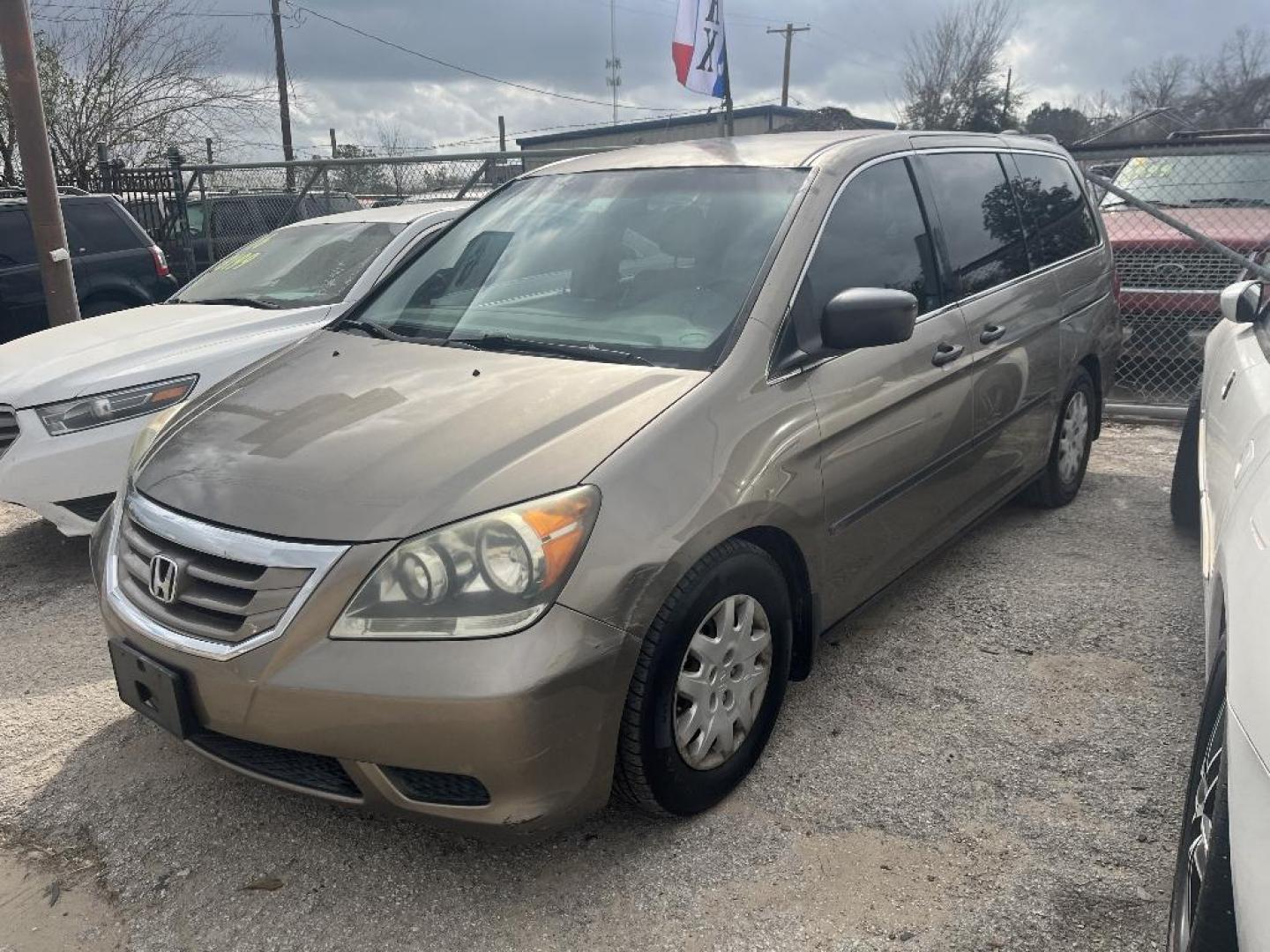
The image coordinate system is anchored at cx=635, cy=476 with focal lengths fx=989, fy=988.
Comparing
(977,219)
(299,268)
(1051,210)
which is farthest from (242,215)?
(977,219)

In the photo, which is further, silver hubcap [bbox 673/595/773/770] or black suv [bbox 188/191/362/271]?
black suv [bbox 188/191/362/271]

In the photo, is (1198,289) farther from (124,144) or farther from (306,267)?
(124,144)

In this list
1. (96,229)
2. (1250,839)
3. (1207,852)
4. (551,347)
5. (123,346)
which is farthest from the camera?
(96,229)

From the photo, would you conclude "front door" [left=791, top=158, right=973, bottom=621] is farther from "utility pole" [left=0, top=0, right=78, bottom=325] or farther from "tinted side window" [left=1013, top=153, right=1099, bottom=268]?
"utility pole" [left=0, top=0, right=78, bottom=325]

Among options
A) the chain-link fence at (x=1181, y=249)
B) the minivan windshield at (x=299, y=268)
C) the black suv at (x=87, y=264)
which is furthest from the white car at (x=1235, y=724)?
the black suv at (x=87, y=264)

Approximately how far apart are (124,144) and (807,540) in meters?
17.2

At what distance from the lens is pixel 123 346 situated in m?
4.75

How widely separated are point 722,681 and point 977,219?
2379mm

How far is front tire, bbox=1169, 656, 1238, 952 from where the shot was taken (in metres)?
1.56

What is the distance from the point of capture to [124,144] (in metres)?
16.3

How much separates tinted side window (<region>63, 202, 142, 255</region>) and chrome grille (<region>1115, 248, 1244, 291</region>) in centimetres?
813

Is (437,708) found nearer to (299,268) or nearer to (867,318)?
(867,318)

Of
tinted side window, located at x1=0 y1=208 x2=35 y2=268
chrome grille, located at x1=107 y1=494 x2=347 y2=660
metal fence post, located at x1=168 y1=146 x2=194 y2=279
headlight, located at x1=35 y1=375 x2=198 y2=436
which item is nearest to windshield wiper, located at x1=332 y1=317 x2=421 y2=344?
chrome grille, located at x1=107 y1=494 x2=347 y2=660

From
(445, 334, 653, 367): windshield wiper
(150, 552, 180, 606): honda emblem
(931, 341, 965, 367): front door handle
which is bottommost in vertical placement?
(150, 552, 180, 606): honda emblem
